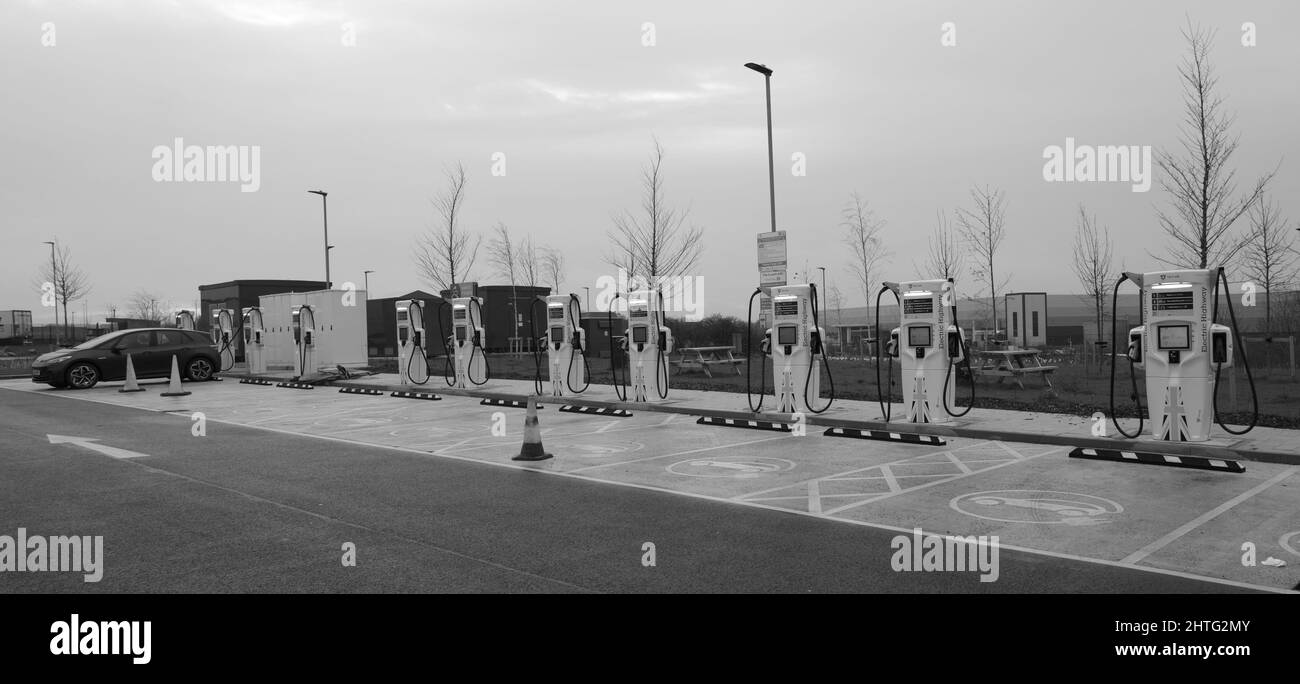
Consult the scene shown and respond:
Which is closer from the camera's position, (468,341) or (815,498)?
(815,498)

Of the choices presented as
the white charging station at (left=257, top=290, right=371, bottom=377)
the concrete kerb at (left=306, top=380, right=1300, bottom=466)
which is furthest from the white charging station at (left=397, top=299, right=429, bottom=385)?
the concrete kerb at (left=306, top=380, right=1300, bottom=466)

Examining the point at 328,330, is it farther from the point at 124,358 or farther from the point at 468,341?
the point at 468,341

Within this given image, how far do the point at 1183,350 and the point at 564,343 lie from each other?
38.6ft

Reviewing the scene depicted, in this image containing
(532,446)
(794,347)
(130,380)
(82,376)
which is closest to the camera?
(532,446)

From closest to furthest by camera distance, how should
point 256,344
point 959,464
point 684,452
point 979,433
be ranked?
point 959,464, point 684,452, point 979,433, point 256,344

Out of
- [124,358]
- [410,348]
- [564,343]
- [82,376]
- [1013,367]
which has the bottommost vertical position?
[1013,367]

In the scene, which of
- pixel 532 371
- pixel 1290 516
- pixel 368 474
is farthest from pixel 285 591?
pixel 532 371

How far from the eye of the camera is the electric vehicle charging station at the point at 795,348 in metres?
14.5

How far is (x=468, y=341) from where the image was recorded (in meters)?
21.5

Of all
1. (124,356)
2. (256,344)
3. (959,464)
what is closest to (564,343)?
(959,464)

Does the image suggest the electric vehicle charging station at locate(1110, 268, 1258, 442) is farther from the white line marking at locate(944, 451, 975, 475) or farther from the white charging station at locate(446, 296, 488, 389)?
the white charging station at locate(446, 296, 488, 389)

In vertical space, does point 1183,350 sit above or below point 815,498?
above

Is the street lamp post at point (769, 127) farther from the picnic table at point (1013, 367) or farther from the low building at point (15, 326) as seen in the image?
the low building at point (15, 326)
